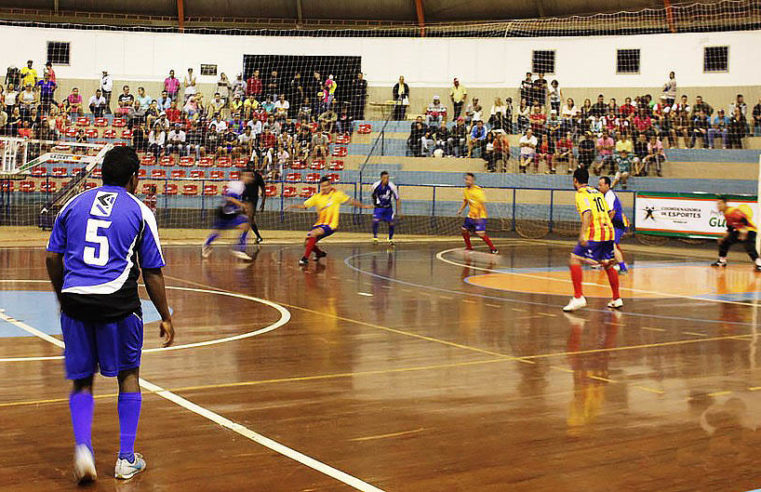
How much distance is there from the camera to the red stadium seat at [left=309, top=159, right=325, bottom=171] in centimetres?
3538

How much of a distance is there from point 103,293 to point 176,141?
30600 millimetres

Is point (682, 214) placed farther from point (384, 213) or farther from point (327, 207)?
point (327, 207)

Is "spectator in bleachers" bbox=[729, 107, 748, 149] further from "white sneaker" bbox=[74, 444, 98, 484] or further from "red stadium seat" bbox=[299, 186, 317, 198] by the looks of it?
"white sneaker" bbox=[74, 444, 98, 484]

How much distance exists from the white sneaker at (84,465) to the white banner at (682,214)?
23641 millimetres

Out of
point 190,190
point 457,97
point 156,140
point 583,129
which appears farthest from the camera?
point 457,97

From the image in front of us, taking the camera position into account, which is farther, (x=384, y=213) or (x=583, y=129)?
(x=583, y=129)

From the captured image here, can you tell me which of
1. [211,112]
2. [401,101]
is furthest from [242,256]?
[401,101]

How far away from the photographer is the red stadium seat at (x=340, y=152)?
36.4 metres

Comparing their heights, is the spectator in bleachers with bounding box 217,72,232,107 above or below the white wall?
below

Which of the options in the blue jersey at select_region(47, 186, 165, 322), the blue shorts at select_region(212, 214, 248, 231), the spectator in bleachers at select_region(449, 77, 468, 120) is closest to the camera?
the blue jersey at select_region(47, 186, 165, 322)

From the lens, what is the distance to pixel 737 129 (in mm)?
32719

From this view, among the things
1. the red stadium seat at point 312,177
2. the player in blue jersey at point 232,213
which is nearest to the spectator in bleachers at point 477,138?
the red stadium seat at point 312,177

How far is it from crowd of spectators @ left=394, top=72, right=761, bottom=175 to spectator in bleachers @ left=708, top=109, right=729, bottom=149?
0.04 metres

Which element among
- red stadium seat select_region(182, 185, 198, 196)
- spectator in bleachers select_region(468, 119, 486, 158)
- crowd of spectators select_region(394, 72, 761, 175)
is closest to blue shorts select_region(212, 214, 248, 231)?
red stadium seat select_region(182, 185, 198, 196)
